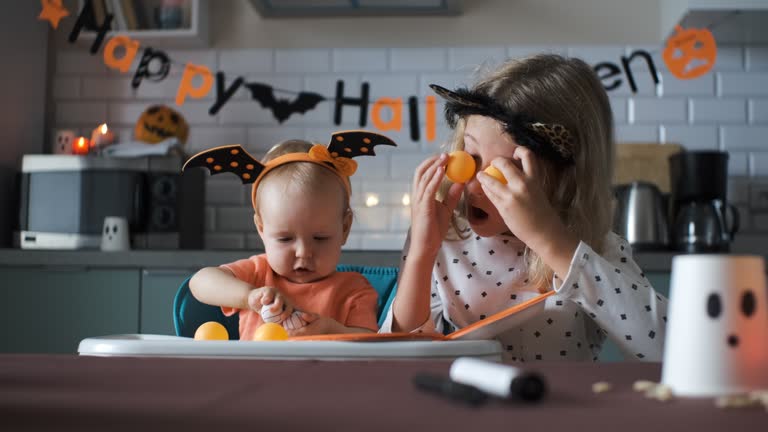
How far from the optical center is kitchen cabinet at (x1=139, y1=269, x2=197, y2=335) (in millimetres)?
2658

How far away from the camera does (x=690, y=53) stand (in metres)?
3.08

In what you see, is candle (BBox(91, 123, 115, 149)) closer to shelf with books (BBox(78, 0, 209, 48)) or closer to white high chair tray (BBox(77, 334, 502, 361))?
shelf with books (BBox(78, 0, 209, 48))

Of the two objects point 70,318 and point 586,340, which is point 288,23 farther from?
point 586,340

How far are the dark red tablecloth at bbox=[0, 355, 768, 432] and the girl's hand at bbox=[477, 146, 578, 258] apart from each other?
0.51 meters

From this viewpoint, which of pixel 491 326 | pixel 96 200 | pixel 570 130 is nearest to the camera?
pixel 491 326

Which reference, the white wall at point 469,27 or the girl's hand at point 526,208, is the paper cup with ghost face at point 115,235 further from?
the girl's hand at point 526,208

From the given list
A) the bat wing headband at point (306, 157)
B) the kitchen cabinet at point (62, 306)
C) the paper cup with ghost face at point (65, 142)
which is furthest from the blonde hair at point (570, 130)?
the paper cup with ghost face at point (65, 142)

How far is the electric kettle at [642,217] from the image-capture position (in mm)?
2730

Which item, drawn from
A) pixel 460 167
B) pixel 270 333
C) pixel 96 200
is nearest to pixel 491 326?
pixel 270 333

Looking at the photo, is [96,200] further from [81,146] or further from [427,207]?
[427,207]

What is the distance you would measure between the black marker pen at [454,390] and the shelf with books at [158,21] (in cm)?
284

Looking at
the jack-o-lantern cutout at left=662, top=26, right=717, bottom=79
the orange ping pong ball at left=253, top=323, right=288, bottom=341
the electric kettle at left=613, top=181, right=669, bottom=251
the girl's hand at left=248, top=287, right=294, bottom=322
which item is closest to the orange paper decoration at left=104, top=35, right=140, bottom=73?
the electric kettle at left=613, top=181, right=669, bottom=251

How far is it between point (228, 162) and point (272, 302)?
25 centimetres

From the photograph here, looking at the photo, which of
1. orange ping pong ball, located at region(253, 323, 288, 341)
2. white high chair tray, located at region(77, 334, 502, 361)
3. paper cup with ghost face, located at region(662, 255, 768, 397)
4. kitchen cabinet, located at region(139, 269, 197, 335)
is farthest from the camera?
kitchen cabinet, located at region(139, 269, 197, 335)
